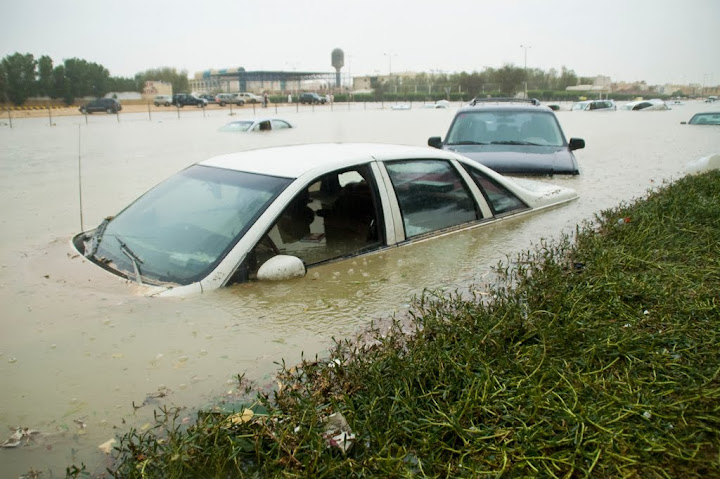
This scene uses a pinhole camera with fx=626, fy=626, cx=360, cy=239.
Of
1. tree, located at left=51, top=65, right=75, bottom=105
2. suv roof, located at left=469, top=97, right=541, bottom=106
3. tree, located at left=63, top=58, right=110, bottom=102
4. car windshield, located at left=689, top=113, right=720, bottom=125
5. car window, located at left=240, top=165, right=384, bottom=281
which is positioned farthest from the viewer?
tree, located at left=63, top=58, right=110, bottom=102

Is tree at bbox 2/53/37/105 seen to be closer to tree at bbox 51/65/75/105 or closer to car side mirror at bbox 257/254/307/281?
tree at bbox 51/65/75/105

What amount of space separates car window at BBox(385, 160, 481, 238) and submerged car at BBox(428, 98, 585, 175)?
11.4 feet

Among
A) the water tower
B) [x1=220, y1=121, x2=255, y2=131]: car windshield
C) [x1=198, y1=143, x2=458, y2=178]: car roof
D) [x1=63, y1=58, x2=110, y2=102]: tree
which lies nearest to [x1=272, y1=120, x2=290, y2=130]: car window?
[x1=220, y1=121, x2=255, y2=131]: car windshield

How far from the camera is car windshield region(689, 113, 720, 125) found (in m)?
23.5

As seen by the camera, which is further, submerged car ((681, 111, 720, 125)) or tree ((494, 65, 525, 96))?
tree ((494, 65, 525, 96))

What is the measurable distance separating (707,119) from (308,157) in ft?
78.6

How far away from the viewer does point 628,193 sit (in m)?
10.2

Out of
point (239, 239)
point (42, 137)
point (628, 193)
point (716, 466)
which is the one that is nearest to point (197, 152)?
point (42, 137)

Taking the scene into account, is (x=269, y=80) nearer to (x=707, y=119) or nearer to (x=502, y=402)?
(x=707, y=119)

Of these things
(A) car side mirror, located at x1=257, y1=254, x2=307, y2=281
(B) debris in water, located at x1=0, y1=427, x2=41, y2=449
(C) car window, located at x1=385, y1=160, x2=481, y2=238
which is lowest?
(B) debris in water, located at x1=0, y1=427, x2=41, y2=449

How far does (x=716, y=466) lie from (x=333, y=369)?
5.44ft

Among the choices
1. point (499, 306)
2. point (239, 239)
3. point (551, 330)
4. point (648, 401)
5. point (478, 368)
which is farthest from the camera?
point (239, 239)

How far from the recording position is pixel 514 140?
995 cm

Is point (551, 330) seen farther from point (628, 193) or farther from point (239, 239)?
point (628, 193)
